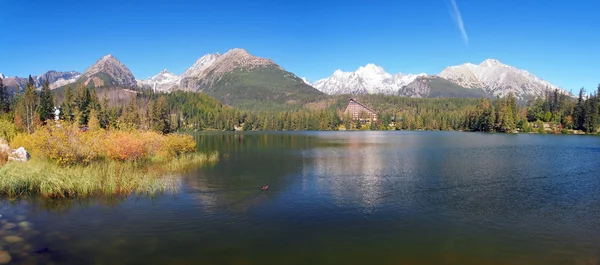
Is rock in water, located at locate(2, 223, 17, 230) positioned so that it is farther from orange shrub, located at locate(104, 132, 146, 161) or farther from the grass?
orange shrub, located at locate(104, 132, 146, 161)

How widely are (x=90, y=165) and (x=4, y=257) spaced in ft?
76.2

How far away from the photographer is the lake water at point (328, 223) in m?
18.6

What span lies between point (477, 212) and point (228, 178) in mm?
26547

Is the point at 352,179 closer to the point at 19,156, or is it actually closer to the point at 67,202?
the point at 67,202

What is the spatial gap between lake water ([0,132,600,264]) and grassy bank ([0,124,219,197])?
2775 mm

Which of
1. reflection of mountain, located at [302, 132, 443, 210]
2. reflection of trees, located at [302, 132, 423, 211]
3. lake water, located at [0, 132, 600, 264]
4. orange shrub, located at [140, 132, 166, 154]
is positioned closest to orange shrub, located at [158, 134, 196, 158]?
orange shrub, located at [140, 132, 166, 154]

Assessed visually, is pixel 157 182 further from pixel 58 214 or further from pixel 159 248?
pixel 159 248

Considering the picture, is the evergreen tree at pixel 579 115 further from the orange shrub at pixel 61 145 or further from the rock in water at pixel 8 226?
the rock in water at pixel 8 226

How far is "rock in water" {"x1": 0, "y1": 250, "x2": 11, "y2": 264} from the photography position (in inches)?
682

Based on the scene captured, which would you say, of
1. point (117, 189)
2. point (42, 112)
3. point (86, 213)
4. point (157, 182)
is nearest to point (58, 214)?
point (86, 213)

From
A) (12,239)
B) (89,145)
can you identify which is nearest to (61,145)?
(89,145)

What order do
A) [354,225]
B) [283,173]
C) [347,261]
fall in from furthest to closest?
[283,173] < [354,225] < [347,261]

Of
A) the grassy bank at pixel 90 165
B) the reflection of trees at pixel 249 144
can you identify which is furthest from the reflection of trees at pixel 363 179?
the reflection of trees at pixel 249 144

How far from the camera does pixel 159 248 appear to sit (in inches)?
766
